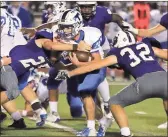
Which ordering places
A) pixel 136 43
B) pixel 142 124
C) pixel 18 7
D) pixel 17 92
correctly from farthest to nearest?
pixel 18 7
pixel 142 124
pixel 17 92
pixel 136 43

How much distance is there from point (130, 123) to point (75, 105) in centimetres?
71

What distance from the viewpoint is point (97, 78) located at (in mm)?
8047

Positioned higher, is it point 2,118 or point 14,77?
point 14,77

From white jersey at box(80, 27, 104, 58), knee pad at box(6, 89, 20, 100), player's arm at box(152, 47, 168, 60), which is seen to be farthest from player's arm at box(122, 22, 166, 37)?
knee pad at box(6, 89, 20, 100)

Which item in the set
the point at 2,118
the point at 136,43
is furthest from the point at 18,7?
the point at 136,43

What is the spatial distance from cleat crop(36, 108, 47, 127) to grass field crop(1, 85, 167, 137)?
73 mm

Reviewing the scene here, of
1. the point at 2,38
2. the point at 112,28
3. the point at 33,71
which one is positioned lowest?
the point at 112,28

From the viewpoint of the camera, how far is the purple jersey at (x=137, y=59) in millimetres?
7008

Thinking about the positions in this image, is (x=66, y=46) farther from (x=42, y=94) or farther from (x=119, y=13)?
(x=119, y=13)

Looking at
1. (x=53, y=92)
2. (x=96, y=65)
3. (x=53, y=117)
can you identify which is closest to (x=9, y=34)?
(x=53, y=92)

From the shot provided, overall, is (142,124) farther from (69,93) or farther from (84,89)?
(84,89)

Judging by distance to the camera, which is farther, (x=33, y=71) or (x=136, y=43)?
(x=33, y=71)

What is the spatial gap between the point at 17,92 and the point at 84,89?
2.11 feet

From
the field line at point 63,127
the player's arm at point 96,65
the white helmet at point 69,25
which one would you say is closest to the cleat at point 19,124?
the field line at point 63,127
